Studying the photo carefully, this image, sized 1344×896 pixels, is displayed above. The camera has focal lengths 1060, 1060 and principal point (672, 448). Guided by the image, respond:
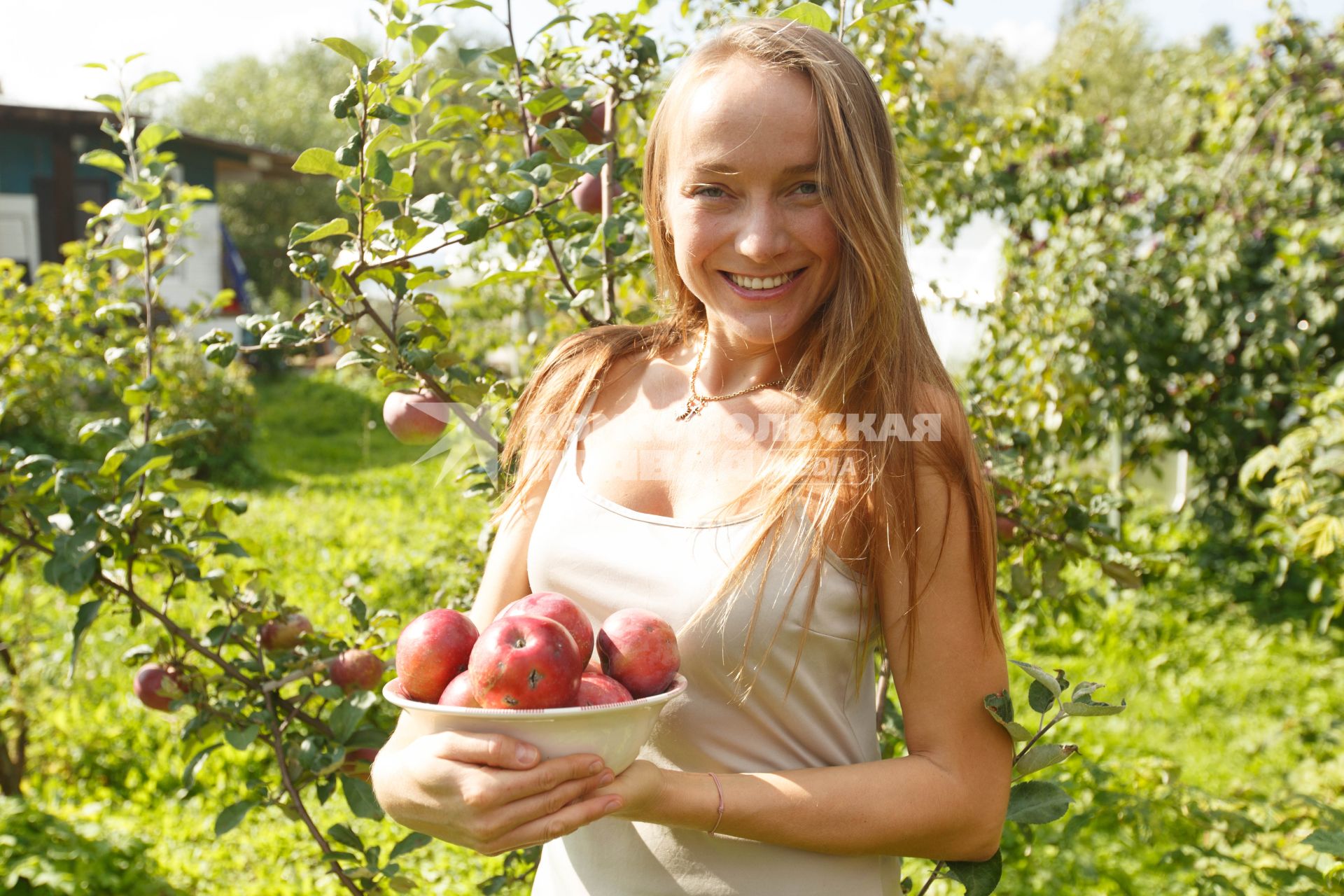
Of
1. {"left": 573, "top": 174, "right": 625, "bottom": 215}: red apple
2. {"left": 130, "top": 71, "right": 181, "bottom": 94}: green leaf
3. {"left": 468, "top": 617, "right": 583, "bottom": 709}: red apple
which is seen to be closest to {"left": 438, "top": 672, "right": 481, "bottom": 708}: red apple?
{"left": 468, "top": 617, "right": 583, "bottom": 709}: red apple

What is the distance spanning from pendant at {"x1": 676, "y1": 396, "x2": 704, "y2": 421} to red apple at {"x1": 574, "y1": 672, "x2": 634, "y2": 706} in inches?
16.4

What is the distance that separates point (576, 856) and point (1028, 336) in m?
3.07

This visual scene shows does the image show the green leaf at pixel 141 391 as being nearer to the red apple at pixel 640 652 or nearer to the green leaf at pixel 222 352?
the green leaf at pixel 222 352

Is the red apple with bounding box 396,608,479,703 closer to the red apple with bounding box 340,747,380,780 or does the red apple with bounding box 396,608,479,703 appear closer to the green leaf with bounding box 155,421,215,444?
the red apple with bounding box 340,747,380,780

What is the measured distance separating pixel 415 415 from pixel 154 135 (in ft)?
1.92

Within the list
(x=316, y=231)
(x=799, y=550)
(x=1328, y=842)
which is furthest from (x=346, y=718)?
(x=1328, y=842)

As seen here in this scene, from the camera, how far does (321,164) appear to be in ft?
4.26

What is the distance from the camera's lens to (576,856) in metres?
1.15

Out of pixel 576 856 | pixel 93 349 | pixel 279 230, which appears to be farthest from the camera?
pixel 279 230

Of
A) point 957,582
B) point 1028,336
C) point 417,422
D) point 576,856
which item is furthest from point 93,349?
point 1028,336

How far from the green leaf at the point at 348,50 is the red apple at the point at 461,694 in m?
0.74

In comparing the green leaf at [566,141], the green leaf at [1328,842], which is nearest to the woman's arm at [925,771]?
the green leaf at [1328,842]

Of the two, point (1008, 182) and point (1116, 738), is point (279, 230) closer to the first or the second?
point (1008, 182)

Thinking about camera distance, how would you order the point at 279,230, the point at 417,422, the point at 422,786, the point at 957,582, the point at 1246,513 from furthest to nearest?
the point at 279,230, the point at 1246,513, the point at 417,422, the point at 957,582, the point at 422,786
